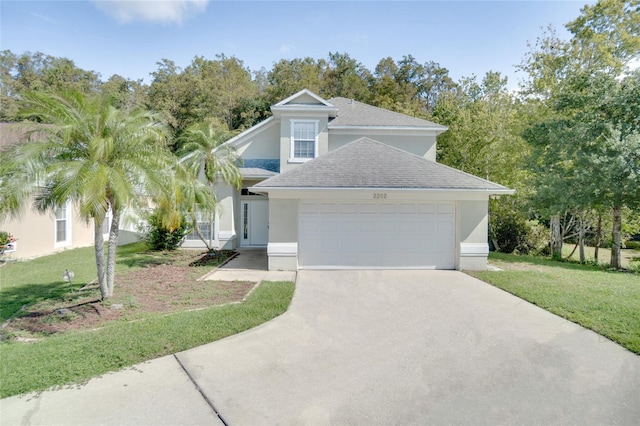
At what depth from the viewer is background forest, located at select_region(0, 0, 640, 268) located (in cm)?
1280

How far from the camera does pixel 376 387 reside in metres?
4.13

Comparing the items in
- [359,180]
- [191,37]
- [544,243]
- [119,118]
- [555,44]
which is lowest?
[544,243]

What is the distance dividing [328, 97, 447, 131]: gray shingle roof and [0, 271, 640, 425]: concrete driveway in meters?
11.6

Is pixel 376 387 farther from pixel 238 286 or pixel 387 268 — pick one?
pixel 387 268

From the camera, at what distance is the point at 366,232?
10914mm

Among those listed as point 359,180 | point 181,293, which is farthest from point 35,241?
point 359,180

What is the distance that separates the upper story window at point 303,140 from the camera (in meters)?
15.0

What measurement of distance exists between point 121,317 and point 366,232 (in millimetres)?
7376

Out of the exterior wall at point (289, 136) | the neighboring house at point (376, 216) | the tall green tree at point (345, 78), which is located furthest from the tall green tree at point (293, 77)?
the neighboring house at point (376, 216)

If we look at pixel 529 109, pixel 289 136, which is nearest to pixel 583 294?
pixel 289 136

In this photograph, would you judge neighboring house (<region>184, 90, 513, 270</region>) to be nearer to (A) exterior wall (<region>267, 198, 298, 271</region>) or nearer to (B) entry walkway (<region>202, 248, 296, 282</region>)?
(A) exterior wall (<region>267, 198, 298, 271</region>)

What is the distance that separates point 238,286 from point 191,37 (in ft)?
33.1

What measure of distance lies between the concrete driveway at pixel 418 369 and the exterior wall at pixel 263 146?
10.7 meters

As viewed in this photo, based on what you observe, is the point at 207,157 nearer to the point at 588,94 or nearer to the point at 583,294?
the point at 583,294
